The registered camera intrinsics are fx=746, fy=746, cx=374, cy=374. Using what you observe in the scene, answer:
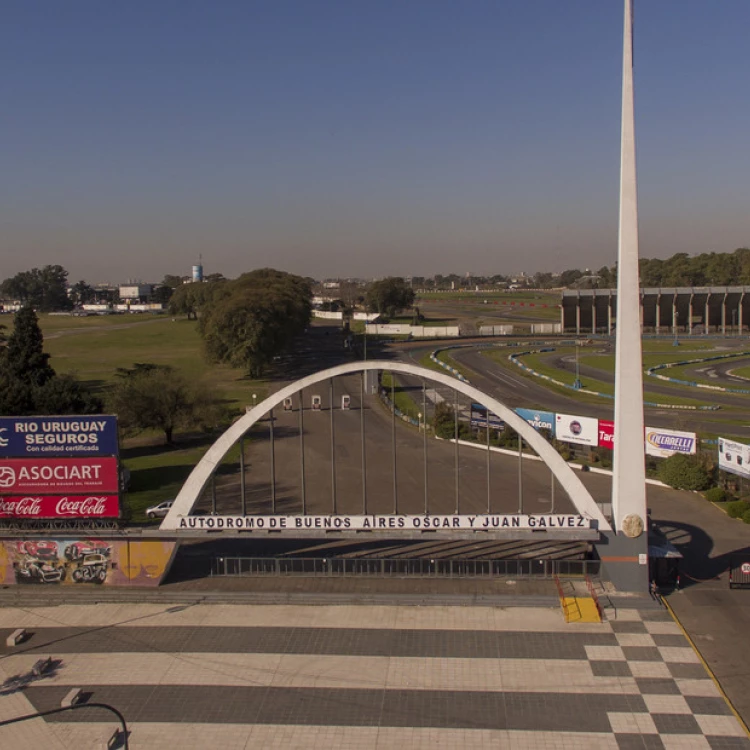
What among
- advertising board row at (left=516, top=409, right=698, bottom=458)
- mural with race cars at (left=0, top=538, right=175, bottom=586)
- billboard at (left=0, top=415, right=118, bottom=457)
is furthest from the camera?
advertising board row at (left=516, top=409, right=698, bottom=458)

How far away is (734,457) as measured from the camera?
35312mm

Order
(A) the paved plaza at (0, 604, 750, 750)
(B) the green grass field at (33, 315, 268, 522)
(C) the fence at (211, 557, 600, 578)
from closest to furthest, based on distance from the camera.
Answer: (A) the paved plaza at (0, 604, 750, 750) < (C) the fence at (211, 557, 600, 578) < (B) the green grass field at (33, 315, 268, 522)

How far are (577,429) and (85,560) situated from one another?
27.2m

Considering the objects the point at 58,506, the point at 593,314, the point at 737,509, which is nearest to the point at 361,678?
the point at 58,506

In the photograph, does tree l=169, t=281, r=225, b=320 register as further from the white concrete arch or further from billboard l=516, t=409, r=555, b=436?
the white concrete arch

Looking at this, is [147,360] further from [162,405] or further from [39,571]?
[39,571]

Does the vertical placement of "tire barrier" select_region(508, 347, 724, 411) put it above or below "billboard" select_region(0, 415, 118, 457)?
below

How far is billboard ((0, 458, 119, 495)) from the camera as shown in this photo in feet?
83.5

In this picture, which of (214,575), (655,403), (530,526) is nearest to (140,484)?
(214,575)

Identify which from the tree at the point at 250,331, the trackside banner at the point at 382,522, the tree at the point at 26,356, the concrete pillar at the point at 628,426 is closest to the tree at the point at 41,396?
the tree at the point at 26,356

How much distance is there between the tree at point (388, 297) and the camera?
150000 mm

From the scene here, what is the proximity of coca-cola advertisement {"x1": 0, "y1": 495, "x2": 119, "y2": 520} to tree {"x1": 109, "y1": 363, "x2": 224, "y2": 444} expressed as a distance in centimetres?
2286

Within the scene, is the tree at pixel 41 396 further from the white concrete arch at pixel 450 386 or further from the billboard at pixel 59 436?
the white concrete arch at pixel 450 386

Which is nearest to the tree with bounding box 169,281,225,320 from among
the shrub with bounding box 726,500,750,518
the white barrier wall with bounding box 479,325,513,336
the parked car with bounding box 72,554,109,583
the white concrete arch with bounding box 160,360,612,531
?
the white barrier wall with bounding box 479,325,513,336
